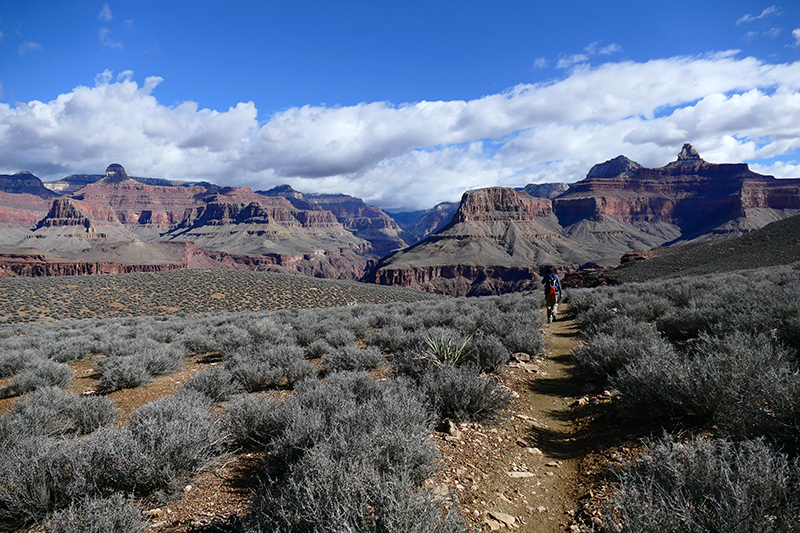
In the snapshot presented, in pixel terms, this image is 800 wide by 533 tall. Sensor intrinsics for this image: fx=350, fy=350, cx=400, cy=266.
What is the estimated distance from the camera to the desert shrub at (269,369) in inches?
251

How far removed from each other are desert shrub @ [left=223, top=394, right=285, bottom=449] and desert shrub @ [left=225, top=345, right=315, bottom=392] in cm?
215

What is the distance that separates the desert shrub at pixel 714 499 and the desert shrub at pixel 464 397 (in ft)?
7.51

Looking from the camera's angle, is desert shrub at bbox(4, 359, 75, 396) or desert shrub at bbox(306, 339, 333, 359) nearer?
desert shrub at bbox(4, 359, 75, 396)

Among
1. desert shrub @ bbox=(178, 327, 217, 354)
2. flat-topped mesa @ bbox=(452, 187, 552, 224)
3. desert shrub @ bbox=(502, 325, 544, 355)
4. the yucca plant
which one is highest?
flat-topped mesa @ bbox=(452, 187, 552, 224)

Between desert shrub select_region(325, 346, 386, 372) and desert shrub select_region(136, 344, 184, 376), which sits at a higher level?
desert shrub select_region(325, 346, 386, 372)

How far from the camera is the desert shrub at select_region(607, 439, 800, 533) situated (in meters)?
1.83

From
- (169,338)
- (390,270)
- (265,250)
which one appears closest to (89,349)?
(169,338)

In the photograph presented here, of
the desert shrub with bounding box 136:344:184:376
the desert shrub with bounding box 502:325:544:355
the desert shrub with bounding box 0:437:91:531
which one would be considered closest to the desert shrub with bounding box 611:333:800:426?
the desert shrub with bounding box 502:325:544:355

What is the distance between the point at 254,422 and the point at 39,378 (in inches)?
249

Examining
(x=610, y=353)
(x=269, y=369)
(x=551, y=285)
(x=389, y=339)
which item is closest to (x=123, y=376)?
(x=269, y=369)

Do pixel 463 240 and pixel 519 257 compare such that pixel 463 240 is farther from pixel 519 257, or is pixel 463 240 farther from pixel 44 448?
pixel 44 448

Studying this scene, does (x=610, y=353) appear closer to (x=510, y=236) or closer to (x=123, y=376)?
(x=123, y=376)

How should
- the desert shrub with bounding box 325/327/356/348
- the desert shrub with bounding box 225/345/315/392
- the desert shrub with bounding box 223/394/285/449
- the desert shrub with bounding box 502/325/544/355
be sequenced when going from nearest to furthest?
the desert shrub with bounding box 223/394/285/449 → the desert shrub with bounding box 225/345/315/392 → the desert shrub with bounding box 502/325/544/355 → the desert shrub with bounding box 325/327/356/348

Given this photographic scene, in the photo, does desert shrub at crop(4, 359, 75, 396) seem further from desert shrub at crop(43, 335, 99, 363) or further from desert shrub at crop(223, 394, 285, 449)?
desert shrub at crop(223, 394, 285, 449)
